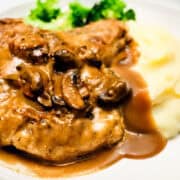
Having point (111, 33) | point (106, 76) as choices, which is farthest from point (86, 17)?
point (106, 76)

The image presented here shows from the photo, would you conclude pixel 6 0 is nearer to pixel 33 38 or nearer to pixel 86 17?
pixel 86 17

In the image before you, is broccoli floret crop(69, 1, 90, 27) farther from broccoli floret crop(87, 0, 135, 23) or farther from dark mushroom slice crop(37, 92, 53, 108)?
dark mushroom slice crop(37, 92, 53, 108)

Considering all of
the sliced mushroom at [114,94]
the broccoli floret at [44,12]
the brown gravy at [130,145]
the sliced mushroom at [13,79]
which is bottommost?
the brown gravy at [130,145]

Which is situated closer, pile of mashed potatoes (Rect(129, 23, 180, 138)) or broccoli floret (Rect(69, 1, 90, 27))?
pile of mashed potatoes (Rect(129, 23, 180, 138))

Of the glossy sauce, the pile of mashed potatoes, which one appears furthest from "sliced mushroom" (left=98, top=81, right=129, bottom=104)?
the pile of mashed potatoes

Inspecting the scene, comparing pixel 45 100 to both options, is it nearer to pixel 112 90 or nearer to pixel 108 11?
pixel 112 90

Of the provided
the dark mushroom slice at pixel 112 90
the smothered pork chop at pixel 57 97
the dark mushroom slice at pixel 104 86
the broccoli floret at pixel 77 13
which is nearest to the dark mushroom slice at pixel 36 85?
the smothered pork chop at pixel 57 97

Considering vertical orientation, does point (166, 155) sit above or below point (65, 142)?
below

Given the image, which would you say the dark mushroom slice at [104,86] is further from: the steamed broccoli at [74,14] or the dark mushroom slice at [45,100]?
the steamed broccoli at [74,14]
